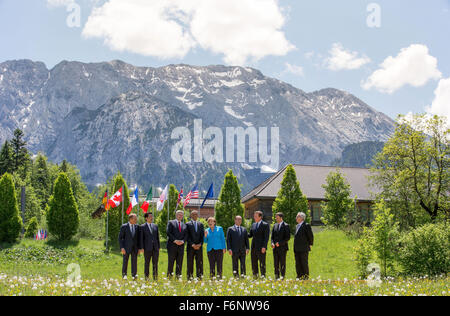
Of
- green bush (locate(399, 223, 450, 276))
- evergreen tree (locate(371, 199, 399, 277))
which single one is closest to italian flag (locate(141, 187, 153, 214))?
evergreen tree (locate(371, 199, 399, 277))

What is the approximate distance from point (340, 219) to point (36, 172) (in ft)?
185

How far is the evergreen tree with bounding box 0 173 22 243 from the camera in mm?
28859

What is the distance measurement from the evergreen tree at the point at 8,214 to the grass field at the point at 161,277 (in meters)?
1.15

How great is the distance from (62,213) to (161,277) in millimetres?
20252

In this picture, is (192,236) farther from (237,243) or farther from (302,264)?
(302,264)

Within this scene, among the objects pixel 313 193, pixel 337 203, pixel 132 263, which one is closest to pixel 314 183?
pixel 313 193

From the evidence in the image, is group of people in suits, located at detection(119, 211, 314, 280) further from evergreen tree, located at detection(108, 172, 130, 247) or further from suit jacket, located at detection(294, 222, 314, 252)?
evergreen tree, located at detection(108, 172, 130, 247)

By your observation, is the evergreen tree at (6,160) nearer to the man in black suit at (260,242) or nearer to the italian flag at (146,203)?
the italian flag at (146,203)

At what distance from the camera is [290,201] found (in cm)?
3594

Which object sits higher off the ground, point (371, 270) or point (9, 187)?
point (9, 187)

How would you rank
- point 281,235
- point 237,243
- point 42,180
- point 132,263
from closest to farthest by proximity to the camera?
point 132,263
point 281,235
point 237,243
point 42,180
